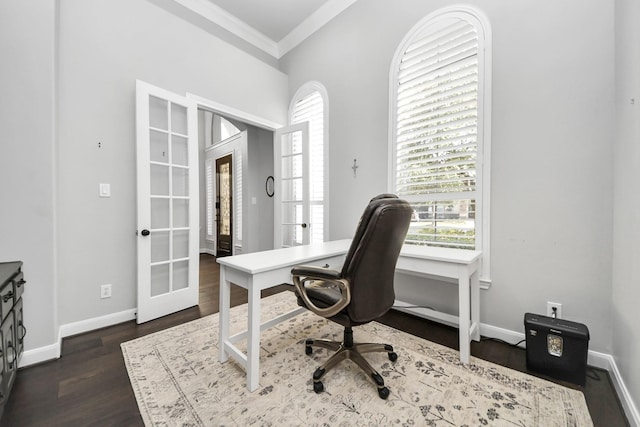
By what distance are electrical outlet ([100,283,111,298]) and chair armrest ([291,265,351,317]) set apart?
6.25ft

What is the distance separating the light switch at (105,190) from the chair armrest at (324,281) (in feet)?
6.36

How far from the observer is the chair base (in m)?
1.43

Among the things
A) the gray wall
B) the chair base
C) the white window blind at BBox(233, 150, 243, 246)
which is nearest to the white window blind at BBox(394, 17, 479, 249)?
the chair base

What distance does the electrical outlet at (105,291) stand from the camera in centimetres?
227

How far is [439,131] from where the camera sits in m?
2.29

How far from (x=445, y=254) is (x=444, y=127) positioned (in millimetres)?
1106

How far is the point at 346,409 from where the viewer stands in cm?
133

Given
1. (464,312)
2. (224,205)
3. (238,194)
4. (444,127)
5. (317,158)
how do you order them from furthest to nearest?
(224,205) < (238,194) < (317,158) < (444,127) < (464,312)

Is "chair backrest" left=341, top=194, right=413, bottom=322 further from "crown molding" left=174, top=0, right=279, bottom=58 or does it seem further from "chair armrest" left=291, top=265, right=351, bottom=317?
"crown molding" left=174, top=0, right=279, bottom=58

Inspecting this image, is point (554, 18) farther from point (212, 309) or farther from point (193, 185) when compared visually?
point (212, 309)

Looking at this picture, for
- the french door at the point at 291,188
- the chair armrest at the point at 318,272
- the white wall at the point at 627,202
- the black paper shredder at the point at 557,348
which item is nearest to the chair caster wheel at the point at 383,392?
the chair armrest at the point at 318,272

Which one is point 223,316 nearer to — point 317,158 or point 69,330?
point 69,330

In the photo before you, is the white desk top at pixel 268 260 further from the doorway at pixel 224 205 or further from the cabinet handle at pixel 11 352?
the doorway at pixel 224 205

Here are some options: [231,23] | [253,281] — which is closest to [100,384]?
[253,281]
